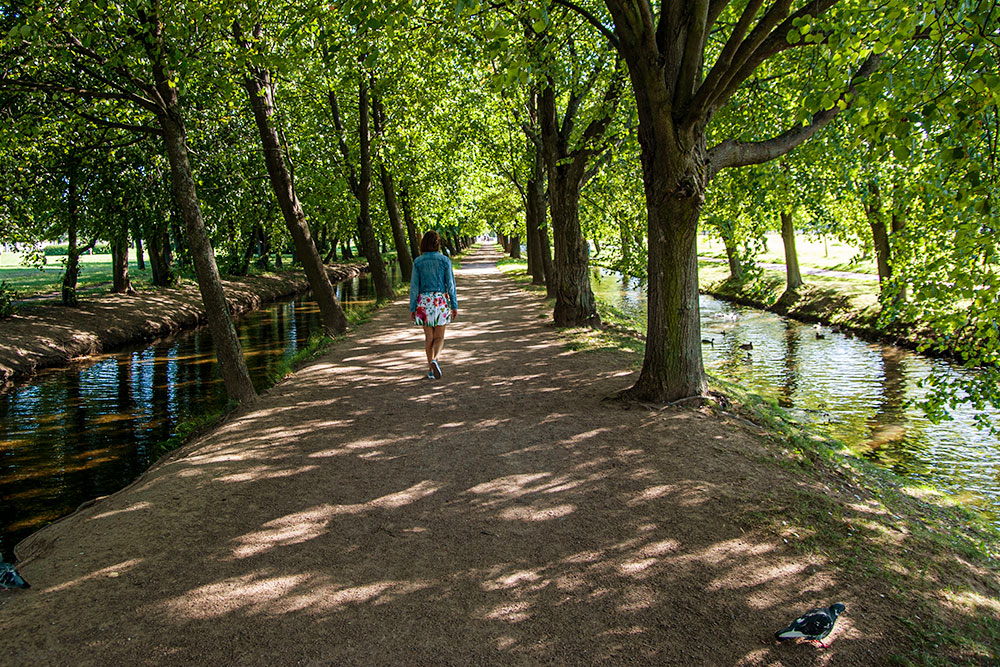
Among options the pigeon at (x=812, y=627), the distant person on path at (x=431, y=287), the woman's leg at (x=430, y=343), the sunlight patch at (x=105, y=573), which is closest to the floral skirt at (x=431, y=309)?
the distant person on path at (x=431, y=287)

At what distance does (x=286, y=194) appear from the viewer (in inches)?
516

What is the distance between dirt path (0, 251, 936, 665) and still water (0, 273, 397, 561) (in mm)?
1504

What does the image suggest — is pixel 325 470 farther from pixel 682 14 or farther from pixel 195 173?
pixel 195 173

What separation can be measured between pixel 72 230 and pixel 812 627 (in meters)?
20.9

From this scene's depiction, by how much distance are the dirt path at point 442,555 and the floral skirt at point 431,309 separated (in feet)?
6.64

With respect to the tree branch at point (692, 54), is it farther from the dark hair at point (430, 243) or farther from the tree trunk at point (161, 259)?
the tree trunk at point (161, 259)

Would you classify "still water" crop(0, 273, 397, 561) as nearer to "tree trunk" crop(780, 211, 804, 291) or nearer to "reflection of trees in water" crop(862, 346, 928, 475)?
"reflection of trees in water" crop(862, 346, 928, 475)

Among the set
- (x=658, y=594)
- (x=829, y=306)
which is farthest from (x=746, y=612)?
(x=829, y=306)

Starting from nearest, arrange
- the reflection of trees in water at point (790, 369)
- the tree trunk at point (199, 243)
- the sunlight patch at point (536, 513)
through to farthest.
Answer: the sunlight patch at point (536, 513) < the tree trunk at point (199, 243) < the reflection of trees in water at point (790, 369)

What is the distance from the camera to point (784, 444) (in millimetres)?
6742

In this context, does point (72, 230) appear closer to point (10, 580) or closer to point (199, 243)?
point (199, 243)

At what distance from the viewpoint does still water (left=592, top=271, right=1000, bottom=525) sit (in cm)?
916

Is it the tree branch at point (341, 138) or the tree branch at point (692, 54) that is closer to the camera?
the tree branch at point (692, 54)

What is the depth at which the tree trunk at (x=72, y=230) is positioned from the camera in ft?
56.6
